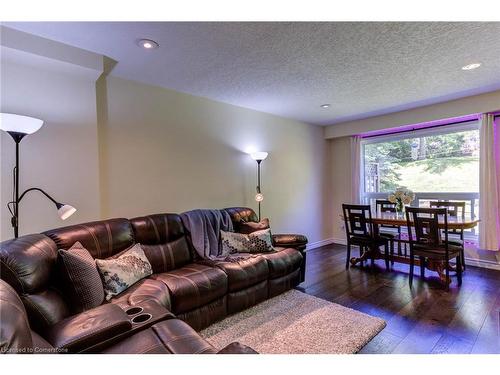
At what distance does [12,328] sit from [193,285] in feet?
4.42

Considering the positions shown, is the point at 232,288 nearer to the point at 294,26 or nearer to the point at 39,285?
the point at 39,285

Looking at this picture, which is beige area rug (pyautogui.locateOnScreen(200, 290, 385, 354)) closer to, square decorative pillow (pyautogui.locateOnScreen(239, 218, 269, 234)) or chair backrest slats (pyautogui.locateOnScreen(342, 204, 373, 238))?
square decorative pillow (pyautogui.locateOnScreen(239, 218, 269, 234))

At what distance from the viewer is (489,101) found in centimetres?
347

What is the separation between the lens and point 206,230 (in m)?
2.99

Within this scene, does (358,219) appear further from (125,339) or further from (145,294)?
(125,339)

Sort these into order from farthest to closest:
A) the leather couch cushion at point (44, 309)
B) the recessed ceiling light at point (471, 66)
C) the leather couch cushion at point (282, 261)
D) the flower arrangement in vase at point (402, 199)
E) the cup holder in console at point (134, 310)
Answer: the flower arrangement in vase at point (402, 199), the leather couch cushion at point (282, 261), the recessed ceiling light at point (471, 66), the cup holder in console at point (134, 310), the leather couch cushion at point (44, 309)

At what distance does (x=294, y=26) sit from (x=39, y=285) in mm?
2455

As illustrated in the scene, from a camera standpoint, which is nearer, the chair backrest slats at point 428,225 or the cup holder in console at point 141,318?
the cup holder in console at point 141,318

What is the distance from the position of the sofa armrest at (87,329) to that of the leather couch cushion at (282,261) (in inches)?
65.3

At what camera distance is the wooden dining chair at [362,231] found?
3.66 meters

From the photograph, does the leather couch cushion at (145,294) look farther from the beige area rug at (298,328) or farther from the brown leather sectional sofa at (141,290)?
the beige area rug at (298,328)

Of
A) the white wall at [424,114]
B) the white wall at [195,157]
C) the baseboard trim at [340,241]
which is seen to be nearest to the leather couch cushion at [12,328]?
the white wall at [195,157]

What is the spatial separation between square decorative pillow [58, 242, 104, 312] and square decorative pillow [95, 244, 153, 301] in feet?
0.31
